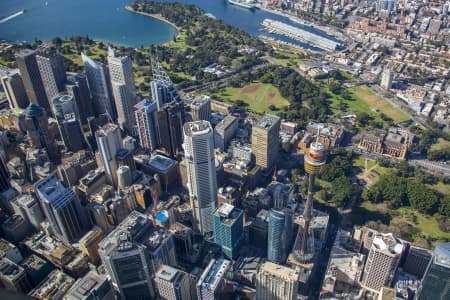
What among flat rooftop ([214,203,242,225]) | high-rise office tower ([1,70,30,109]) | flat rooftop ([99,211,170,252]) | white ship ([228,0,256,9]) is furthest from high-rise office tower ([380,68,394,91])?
high-rise office tower ([1,70,30,109])

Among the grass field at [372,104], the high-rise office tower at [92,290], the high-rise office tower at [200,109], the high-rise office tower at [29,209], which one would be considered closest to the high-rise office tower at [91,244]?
the high-rise office tower at [29,209]

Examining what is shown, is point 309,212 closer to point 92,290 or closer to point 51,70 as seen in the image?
point 92,290

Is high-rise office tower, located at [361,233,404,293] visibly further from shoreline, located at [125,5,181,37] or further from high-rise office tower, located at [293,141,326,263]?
shoreline, located at [125,5,181,37]

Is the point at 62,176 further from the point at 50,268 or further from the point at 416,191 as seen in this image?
the point at 416,191

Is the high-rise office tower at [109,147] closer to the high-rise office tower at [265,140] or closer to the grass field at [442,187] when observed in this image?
the high-rise office tower at [265,140]

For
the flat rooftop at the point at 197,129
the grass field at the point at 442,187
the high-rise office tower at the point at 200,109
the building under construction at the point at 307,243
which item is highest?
the flat rooftop at the point at 197,129

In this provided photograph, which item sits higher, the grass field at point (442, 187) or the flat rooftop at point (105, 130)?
the flat rooftop at point (105, 130)

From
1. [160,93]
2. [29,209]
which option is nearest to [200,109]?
[160,93]
